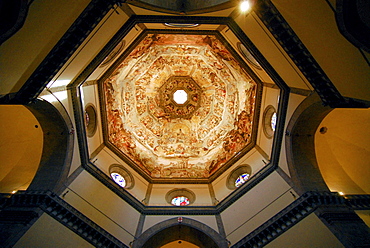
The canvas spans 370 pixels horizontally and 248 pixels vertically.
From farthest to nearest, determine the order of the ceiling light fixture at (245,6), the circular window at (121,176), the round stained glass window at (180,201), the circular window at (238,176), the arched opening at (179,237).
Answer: the circular window at (121,176)
the round stained glass window at (180,201)
the circular window at (238,176)
the arched opening at (179,237)
the ceiling light fixture at (245,6)

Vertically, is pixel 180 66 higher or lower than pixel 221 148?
higher

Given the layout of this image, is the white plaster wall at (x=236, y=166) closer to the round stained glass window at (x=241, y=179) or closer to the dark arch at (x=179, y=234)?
the round stained glass window at (x=241, y=179)

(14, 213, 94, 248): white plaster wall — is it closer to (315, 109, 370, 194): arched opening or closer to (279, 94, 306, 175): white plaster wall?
(279, 94, 306, 175): white plaster wall

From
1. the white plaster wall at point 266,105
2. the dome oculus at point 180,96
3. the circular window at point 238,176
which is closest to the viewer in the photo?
the white plaster wall at point 266,105

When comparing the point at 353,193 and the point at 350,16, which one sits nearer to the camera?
the point at 350,16

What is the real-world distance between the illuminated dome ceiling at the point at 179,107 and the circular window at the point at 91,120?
42.8 inches

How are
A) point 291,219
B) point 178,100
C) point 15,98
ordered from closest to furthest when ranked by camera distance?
1. point 15,98
2. point 291,219
3. point 178,100

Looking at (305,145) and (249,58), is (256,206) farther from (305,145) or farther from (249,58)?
(249,58)

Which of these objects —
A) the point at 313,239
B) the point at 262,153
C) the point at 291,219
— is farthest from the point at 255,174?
the point at 313,239

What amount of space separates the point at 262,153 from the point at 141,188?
8.19m

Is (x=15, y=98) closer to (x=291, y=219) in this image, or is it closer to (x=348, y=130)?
(x=291, y=219)

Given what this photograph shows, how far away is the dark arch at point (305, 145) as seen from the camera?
1017 centimetres

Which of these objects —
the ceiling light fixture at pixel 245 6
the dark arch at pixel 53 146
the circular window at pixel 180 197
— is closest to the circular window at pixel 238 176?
the circular window at pixel 180 197

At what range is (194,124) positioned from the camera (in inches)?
801
